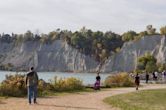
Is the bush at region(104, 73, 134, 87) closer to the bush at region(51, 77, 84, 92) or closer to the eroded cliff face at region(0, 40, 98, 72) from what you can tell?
the bush at region(51, 77, 84, 92)

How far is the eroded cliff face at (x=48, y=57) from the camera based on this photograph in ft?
578

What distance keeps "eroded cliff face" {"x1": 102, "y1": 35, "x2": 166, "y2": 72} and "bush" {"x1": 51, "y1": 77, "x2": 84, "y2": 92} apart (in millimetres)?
110827

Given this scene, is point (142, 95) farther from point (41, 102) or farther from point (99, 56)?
point (99, 56)

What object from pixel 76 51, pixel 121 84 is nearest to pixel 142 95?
pixel 121 84

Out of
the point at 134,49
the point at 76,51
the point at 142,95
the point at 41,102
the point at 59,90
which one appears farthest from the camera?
the point at 76,51

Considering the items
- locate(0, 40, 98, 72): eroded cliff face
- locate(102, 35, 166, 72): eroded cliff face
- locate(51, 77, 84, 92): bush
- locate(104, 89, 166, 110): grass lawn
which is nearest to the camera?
locate(104, 89, 166, 110): grass lawn

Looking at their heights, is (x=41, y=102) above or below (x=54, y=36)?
below

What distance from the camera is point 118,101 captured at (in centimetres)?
2722

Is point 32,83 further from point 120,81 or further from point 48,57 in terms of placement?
point 48,57

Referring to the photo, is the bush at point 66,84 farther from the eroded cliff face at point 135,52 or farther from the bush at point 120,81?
the eroded cliff face at point 135,52

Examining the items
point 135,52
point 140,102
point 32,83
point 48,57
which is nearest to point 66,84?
point 140,102

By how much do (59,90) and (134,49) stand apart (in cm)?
12263

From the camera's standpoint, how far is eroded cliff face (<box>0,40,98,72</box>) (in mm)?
176250

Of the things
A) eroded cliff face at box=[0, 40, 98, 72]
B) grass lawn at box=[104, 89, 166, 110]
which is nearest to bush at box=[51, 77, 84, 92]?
grass lawn at box=[104, 89, 166, 110]
